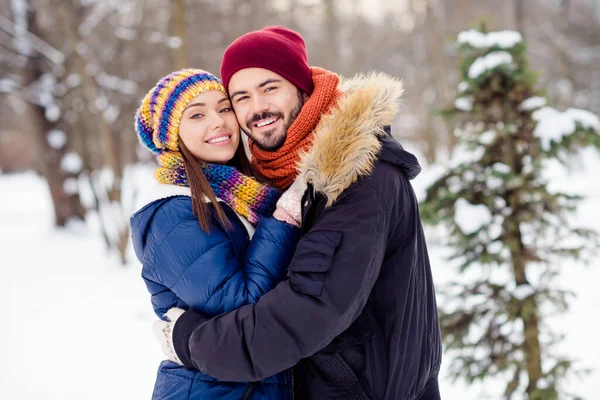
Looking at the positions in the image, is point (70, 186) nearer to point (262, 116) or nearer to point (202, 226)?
point (262, 116)

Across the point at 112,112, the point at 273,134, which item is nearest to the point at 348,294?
the point at 273,134

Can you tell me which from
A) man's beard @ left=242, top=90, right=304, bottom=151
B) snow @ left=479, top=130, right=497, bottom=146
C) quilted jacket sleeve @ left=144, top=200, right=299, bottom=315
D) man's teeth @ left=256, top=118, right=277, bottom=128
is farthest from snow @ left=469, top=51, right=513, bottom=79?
quilted jacket sleeve @ left=144, top=200, right=299, bottom=315

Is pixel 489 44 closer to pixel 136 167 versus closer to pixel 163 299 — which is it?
pixel 163 299

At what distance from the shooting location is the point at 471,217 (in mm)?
3213

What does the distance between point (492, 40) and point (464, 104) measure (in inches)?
17.8

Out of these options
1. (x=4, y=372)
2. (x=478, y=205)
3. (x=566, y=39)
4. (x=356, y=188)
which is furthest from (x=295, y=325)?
(x=566, y=39)

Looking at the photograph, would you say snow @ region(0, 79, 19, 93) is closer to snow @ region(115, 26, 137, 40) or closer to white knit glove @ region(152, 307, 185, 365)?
snow @ region(115, 26, 137, 40)

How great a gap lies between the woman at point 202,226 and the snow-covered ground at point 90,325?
188 centimetres

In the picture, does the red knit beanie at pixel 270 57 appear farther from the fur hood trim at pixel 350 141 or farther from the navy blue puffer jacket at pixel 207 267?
the navy blue puffer jacket at pixel 207 267

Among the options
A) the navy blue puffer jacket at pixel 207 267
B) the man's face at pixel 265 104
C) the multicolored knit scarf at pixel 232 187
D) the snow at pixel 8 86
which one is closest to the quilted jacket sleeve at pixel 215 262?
the navy blue puffer jacket at pixel 207 267

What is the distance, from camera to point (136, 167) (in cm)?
2833

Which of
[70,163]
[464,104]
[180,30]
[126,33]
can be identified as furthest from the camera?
[70,163]

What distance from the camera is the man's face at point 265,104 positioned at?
2.27 m

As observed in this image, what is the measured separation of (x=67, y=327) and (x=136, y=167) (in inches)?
918
